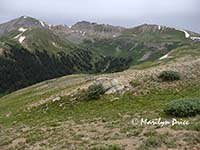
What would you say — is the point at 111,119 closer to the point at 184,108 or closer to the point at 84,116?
the point at 84,116

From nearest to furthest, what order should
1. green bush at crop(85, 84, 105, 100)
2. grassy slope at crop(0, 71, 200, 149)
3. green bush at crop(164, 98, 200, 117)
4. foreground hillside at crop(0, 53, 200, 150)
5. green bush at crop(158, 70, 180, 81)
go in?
foreground hillside at crop(0, 53, 200, 150), grassy slope at crop(0, 71, 200, 149), green bush at crop(164, 98, 200, 117), green bush at crop(85, 84, 105, 100), green bush at crop(158, 70, 180, 81)

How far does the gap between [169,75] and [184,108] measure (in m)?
17.2

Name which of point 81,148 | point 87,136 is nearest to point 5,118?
point 87,136

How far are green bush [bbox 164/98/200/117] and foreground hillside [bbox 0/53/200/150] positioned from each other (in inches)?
41.2

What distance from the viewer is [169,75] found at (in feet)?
162

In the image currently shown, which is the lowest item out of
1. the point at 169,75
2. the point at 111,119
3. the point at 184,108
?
the point at 169,75

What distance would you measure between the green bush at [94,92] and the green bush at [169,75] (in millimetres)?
7473

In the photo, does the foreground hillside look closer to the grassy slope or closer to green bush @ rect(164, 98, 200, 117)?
the grassy slope

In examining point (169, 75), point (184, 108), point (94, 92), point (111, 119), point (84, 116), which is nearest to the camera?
point (184, 108)

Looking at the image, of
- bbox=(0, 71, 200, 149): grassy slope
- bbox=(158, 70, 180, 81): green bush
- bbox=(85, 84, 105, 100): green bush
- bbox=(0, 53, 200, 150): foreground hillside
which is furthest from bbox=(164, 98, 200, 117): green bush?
bbox=(158, 70, 180, 81): green bush

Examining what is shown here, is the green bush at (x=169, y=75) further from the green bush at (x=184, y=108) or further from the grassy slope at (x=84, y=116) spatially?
the green bush at (x=184, y=108)

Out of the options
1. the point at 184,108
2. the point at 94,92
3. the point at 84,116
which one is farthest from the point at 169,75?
the point at 184,108

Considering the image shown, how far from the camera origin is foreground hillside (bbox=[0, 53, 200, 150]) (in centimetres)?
2462

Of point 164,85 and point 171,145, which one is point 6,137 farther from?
point 164,85
